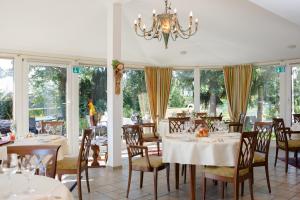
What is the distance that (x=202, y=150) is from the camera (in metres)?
3.86

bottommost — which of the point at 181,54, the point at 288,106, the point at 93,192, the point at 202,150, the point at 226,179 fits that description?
the point at 93,192

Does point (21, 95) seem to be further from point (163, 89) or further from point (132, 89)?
point (163, 89)

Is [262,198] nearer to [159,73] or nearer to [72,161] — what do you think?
[72,161]

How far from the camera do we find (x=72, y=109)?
7.20 metres

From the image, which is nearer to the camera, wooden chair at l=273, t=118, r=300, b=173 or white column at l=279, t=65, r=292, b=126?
wooden chair at l=273, t=118, r=300, b=173

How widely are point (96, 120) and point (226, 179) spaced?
437cm

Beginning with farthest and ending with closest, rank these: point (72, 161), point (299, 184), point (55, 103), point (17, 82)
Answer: point (55, 103), point (17, 82), point (299, 184), point (72, 161)

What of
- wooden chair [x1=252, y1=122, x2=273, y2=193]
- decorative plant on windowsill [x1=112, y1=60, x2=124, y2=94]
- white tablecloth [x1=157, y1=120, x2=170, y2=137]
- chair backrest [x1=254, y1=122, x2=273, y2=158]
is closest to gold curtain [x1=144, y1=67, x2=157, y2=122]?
white tablecloth [x1=157, y1=120, x2=170, y2=137]

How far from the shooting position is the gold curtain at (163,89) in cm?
873

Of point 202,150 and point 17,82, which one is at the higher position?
point 17,82

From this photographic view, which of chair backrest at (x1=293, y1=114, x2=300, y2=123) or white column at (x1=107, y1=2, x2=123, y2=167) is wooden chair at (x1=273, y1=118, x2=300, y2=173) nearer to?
chair backrest at (x1=293, y1=114, x2=300, y2=123)

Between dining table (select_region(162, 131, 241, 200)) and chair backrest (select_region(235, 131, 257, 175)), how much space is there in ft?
0.36

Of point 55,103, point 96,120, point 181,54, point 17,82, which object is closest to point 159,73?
point 181,54

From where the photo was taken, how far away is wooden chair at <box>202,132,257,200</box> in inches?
140
